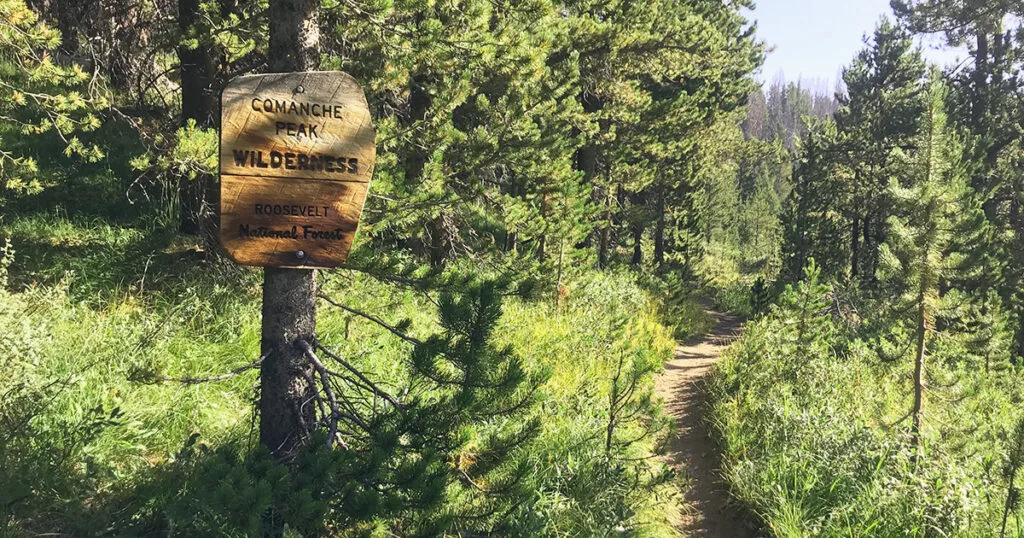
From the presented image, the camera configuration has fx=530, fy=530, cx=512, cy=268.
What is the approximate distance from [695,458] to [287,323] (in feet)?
15.7

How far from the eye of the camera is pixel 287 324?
2705 mm

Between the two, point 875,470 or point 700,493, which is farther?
point 700,493

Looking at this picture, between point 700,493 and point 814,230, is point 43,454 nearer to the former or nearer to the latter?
point 700,493

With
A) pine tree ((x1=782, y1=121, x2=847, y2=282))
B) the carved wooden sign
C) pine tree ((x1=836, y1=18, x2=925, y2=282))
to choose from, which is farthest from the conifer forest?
pine tree ((x1=782, y1=121, x2=847, y2=282))

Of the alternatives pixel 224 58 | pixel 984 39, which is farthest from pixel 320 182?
pixel 984 39

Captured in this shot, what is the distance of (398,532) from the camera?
9.46ft

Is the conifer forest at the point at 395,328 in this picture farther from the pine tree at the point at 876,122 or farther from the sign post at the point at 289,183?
the pine tree at the point at 876,122

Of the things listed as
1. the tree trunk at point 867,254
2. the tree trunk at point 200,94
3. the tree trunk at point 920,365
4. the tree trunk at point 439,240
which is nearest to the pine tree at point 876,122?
the tree trunk at point 867,254

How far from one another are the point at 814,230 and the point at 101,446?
25526 mm

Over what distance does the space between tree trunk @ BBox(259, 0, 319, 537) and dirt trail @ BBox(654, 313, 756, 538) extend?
3.29 m

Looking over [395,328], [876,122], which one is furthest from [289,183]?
[876,122]

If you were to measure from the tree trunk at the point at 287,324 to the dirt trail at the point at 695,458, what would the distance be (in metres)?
3.29

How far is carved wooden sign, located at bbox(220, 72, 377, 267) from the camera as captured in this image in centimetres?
237

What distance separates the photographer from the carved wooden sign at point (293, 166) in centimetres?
237
